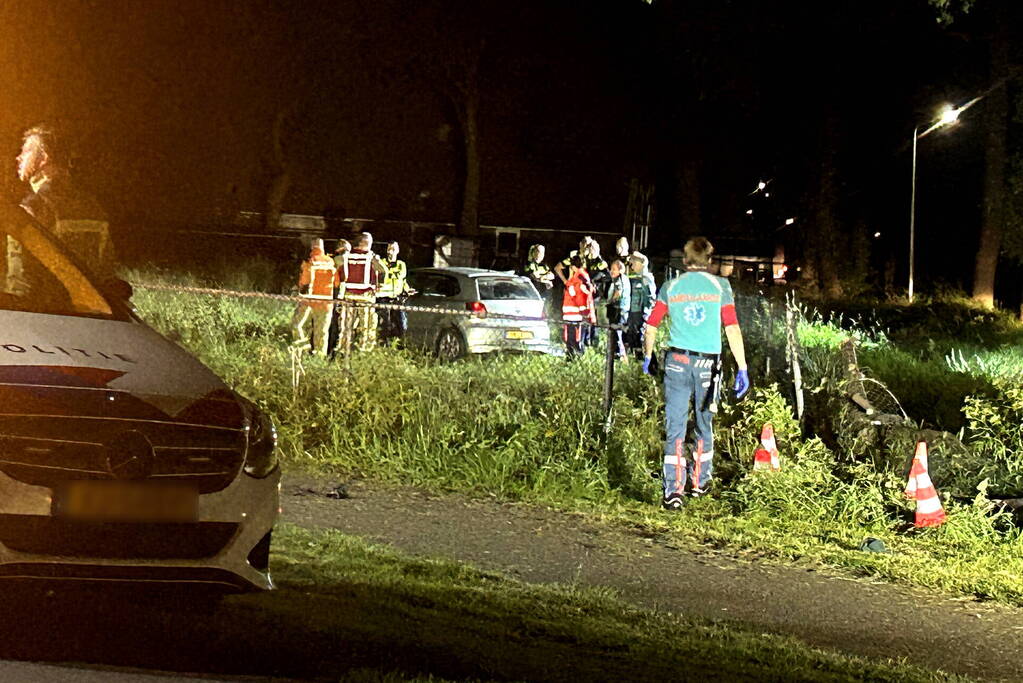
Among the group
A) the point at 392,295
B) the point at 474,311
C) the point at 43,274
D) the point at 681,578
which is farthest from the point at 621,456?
the point at 392,295

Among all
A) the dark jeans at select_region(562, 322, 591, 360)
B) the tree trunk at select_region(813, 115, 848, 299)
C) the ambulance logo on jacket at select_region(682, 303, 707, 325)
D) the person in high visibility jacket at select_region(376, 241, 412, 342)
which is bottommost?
the ambulance logo on jacket at select_region(682, 303, 707, 325)

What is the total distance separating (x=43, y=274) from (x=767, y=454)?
207 inches

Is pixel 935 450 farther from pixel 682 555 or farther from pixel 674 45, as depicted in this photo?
pixel 674 45

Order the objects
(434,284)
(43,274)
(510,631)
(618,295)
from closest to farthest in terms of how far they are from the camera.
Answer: (510,631)
(43,274)
(618,295)
(434,284)

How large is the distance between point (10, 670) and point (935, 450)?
756 centimetres

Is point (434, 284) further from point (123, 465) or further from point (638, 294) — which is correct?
point (123, 465)

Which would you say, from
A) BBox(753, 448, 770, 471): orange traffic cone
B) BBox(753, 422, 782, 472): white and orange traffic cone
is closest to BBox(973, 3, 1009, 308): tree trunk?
BBox(753, 422, 782, 472): white and orange traffic cone

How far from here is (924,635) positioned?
23.6 feet

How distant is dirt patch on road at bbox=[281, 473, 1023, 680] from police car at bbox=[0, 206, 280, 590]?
2.35m

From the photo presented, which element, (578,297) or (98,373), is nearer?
(98,373)

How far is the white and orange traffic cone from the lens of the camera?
996 cm

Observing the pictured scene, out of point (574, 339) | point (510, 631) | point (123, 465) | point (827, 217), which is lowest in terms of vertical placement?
point (510, 631)

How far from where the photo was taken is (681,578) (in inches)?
312

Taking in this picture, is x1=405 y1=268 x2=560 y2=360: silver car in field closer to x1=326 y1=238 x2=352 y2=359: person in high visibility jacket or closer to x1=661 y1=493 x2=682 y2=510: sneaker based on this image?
x1=326 y1=238 x2=352 y2=359: person in high visibility jacket
